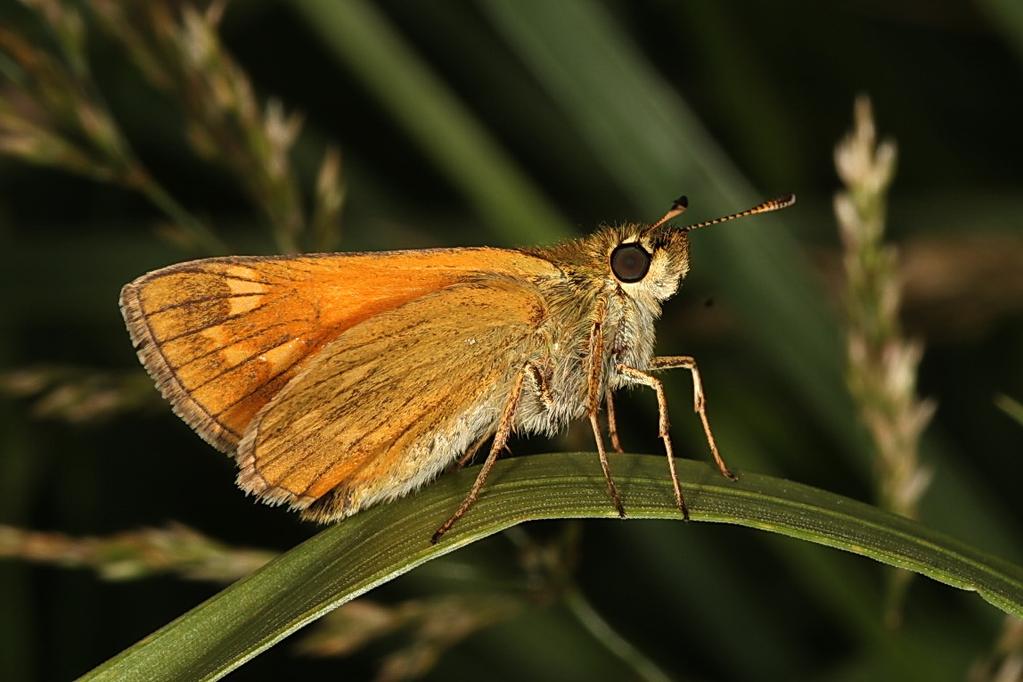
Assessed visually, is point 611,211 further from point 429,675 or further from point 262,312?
point 262,312

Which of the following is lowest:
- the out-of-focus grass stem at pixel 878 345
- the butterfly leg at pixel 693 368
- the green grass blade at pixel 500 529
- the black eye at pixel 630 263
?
the green grass blade at pixel 500 529

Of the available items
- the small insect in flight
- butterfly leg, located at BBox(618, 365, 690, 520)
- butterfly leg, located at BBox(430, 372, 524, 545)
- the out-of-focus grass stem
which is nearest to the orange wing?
the small insect in flight

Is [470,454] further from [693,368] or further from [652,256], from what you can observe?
[652,256]

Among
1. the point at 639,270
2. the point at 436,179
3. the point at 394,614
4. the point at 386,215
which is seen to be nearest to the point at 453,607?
the point at 394,614

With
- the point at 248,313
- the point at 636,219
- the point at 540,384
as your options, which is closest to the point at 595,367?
the point at 540,384

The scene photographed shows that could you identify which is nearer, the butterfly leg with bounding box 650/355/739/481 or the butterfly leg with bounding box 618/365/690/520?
the butterfly leg with bounding box 618/365/690/520

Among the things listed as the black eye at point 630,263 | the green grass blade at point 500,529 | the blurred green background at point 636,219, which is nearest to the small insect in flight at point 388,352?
the black eye at point 630,263

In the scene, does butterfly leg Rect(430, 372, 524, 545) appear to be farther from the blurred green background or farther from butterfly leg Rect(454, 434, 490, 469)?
the blurred green background

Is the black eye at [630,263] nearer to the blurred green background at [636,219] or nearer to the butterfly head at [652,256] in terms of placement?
the butterfly head at [652,256]
